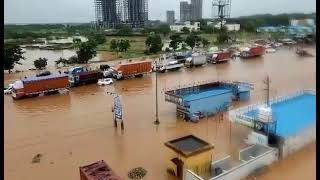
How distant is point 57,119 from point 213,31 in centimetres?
1172

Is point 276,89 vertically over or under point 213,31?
under

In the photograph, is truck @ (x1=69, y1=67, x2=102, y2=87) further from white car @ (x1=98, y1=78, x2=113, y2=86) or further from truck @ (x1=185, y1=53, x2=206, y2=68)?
truck @ (x1=185, y1=53, x2=206, y2=68)

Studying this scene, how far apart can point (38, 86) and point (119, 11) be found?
3021 millimetres

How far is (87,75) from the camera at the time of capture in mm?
7527

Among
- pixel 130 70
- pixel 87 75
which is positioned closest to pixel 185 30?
pixel 130 70

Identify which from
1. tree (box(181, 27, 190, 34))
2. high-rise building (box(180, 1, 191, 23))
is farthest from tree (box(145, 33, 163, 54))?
tree (box(181, 27, 190, 34))

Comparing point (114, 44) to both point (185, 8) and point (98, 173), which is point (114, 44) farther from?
point (98, 173)

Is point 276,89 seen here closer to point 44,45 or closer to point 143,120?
point 143,120

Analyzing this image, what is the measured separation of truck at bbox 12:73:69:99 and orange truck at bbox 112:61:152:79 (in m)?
1.46

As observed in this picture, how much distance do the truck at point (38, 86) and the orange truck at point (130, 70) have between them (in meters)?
1.46

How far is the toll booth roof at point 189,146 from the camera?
2.83 metres

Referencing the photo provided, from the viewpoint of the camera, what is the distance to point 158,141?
396 cm

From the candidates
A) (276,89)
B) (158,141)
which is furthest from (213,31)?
(158,141)

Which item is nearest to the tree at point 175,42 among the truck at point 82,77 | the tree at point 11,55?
the tree at point 11,55
